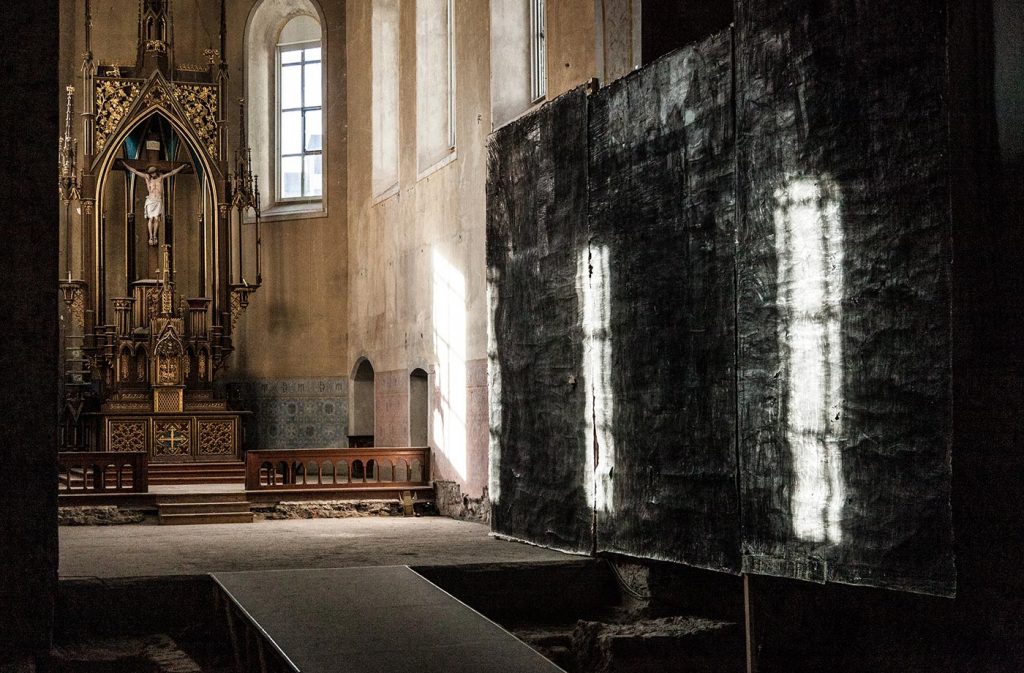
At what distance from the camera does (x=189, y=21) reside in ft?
60.6

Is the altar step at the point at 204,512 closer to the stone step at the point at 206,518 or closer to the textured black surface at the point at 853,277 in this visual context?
the stone step at the point at 206,518

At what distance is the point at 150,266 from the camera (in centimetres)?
1698

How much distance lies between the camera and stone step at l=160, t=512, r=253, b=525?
484 inches

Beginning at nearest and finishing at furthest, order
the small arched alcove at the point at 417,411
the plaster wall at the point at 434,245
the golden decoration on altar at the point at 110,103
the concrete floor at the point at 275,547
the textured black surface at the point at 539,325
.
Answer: the concrete floor at the point at 275,547, the textured black surface at the point at 539,325, the plaster wall at the point at 434,245, the small arched alcove at the point at 417,411, the golden decoration on altar at the point at 110,103

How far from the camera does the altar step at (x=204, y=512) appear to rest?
486 inches

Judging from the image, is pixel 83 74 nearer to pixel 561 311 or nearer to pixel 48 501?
pixel 561 311

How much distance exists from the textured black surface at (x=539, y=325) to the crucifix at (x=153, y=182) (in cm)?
822

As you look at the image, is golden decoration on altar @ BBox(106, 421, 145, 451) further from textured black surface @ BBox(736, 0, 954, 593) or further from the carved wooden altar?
textured black surface @ BBox(736, 0, 954, 593)

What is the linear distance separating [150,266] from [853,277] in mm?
13016

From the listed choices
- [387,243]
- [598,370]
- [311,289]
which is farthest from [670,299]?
[311,289]

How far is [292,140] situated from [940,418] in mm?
14915

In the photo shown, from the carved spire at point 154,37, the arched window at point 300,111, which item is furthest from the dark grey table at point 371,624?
the arched window at point 300,111

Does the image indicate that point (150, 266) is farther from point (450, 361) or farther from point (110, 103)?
point (450, 361)

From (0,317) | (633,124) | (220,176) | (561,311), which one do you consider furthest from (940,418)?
(220,176)
